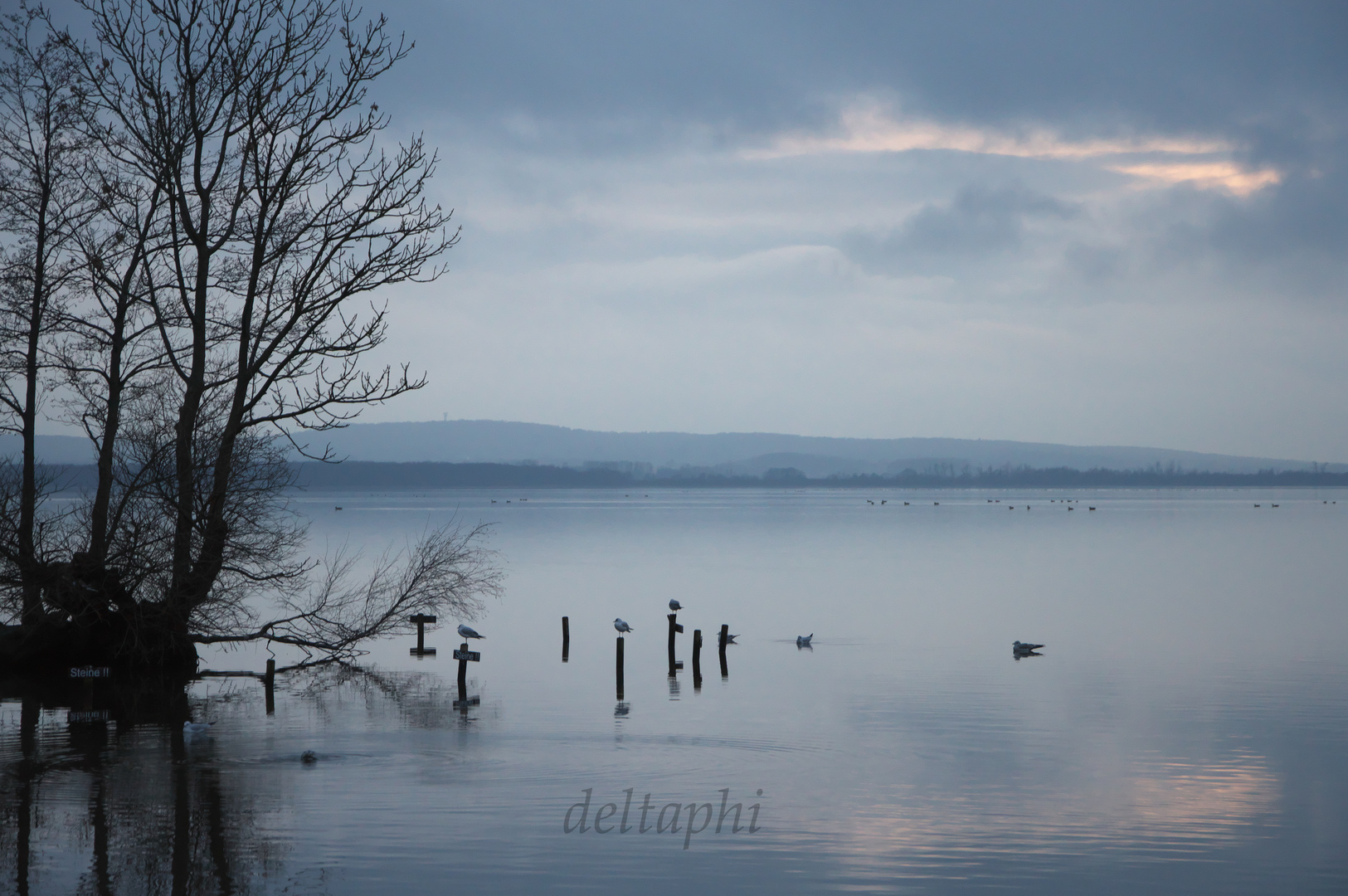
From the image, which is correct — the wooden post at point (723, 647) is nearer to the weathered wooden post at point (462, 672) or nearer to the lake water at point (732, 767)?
the lake water at point (732, 767)

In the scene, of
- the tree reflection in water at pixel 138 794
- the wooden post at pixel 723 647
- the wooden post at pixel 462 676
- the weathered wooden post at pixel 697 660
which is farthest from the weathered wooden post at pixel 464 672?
the wooden post at pixel 723 647

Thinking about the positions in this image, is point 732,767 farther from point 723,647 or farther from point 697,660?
point 723,647

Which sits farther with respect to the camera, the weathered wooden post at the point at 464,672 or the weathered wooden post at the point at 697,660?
the weathered wooden post at the point at 697,660

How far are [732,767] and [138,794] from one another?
860cm

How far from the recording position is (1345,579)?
179 feet

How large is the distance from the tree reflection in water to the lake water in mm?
57

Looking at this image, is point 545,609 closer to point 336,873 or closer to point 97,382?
point 97,382

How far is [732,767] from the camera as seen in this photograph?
18.5 metres

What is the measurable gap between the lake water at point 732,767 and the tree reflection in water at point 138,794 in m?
0.06

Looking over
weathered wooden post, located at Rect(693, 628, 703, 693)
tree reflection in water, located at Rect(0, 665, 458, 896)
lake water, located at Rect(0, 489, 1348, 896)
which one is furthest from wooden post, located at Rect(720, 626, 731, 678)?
tree reflection in water, located at Rect(0, 665, 458, 896)

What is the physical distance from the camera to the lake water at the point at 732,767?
13477mm

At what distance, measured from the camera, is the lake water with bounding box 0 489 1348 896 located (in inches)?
531

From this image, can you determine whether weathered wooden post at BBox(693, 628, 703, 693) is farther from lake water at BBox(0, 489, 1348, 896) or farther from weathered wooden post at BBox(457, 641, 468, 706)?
weathered wooden post at BBox(457, 641, 468, 706)

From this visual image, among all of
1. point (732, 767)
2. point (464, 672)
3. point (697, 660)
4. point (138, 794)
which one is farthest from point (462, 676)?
point (138, 794)
